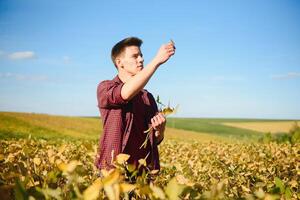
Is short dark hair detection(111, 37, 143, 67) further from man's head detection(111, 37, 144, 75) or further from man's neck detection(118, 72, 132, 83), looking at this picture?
man's neck detection(118, 72, 132, 83)

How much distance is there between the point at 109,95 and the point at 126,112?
276 millimetres

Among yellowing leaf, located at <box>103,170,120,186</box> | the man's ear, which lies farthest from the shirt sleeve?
yellowing leaf, located at <box>103,170,120,186</box>

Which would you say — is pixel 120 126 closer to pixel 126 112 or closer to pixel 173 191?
pixel 126 112

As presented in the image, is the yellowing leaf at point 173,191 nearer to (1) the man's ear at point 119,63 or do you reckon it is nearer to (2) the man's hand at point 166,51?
(2) the man's hand at point 166,51

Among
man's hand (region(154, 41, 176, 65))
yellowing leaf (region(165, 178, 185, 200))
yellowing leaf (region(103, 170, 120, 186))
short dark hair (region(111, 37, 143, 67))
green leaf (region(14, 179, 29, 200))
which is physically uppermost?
short dark hair (region(111, 37, 143, 67))

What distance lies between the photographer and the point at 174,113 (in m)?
1.90

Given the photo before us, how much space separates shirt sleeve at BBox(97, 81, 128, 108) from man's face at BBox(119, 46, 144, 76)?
0.80 feet

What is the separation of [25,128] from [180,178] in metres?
23.5

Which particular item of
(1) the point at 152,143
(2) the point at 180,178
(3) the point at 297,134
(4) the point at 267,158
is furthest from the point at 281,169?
(3) the point at 297,134

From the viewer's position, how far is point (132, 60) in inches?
113

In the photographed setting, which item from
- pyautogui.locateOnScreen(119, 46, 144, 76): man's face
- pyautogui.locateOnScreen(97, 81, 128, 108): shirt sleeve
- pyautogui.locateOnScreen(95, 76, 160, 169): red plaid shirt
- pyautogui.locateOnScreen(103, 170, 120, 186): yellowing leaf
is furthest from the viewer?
pyautogui.locateOnScreen(119, 46, 144, 76): man's face

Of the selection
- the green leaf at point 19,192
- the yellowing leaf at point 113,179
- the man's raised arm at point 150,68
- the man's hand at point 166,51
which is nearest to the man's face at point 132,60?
the man's raised arm at point 150,68

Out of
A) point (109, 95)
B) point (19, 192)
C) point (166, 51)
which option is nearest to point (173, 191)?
point (19, 192)

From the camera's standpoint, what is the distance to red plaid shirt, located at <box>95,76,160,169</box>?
2605mm
